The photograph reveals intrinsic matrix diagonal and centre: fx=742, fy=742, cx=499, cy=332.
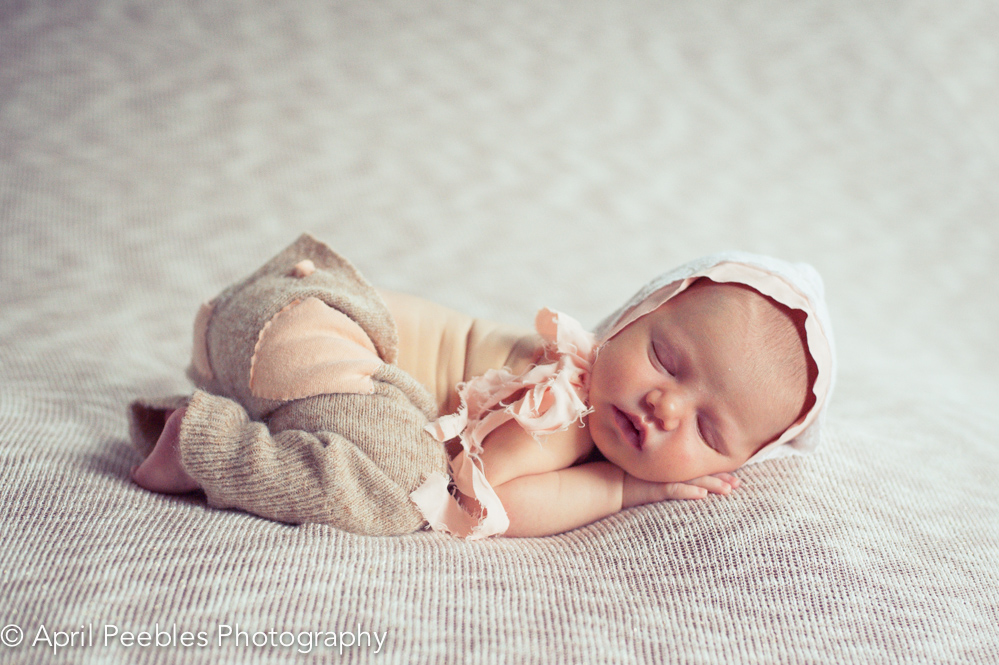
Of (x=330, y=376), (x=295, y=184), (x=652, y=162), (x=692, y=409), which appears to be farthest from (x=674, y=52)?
(x=330, y=376)

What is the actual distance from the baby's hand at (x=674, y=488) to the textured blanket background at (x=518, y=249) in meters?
0.03

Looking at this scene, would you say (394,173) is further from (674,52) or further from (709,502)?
(709,502)

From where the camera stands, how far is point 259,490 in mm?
907

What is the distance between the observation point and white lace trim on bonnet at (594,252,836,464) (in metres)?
1.07

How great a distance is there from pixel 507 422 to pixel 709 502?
31cm

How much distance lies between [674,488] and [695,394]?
0.14 meters

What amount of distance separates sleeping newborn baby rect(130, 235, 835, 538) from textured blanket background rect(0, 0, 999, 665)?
0.06m

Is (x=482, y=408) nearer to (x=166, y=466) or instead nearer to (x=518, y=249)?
(x=166, y=466)

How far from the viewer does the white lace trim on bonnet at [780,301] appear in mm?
1074
